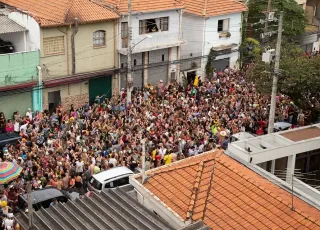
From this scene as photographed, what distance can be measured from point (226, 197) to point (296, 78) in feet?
42.3

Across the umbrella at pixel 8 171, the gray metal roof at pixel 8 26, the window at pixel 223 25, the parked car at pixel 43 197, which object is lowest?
the parked car at pixel 43 197

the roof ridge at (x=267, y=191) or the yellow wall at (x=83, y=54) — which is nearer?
the roof ridge at (x=267, y=191)

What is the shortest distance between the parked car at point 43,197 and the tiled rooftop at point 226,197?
A: 5590 mm

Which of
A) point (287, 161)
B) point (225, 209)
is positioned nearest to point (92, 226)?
point (225, 209)

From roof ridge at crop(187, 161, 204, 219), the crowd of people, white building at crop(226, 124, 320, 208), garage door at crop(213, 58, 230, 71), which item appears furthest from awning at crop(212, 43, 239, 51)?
roof ridge at crop(187, 161, 204, 219)

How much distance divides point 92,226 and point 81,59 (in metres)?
19.5

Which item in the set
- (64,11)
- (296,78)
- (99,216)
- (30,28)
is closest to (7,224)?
(99,216)

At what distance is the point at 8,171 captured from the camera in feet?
66.5

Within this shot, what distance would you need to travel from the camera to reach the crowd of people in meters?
22.6

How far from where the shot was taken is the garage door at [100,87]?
107 ft

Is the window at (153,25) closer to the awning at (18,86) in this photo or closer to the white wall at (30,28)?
the white wall at (30,28)

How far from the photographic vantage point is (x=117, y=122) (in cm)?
2736

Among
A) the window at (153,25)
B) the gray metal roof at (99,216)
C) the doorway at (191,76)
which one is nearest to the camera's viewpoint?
the gray metal roof at (99,216)

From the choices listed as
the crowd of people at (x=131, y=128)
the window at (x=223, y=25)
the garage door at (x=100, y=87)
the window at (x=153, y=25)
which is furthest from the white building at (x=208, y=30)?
the garage door at (x=100, y=87)
